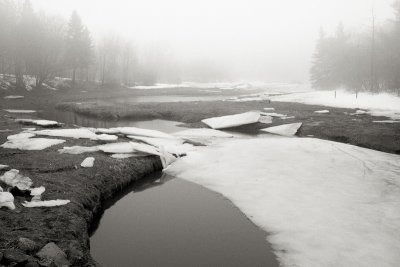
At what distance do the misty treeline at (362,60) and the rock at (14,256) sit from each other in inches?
1165

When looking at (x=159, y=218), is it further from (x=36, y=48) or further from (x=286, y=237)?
(x=36, y=48)

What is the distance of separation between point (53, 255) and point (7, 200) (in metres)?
1.82

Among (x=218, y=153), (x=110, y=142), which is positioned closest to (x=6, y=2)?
(x=110, y=142)

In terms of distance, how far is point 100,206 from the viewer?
7.02 metres

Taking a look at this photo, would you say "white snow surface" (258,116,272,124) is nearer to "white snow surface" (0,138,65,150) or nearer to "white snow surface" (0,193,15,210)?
"white snow surface" (0,138,65,150)

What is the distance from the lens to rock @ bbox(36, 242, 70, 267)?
4093mm

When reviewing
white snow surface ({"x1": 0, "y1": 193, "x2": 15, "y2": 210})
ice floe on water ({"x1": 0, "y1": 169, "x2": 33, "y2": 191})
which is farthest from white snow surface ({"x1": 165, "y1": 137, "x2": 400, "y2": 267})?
white snow surface ({"x1": 0, "y1": 193, "x2": 15, "y2": 210})

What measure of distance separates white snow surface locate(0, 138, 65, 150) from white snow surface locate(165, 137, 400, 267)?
12.6 feet

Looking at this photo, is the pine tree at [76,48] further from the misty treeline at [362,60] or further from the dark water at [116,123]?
the misty treeline at [362,60]

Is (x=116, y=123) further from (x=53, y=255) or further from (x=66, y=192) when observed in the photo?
(x=53, y=255)

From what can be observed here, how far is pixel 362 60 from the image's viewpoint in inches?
1577

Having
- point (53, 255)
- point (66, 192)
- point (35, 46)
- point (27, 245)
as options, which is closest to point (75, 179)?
point (66, 192)

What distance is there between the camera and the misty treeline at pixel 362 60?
108ft

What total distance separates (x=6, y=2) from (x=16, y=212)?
41.3 m
